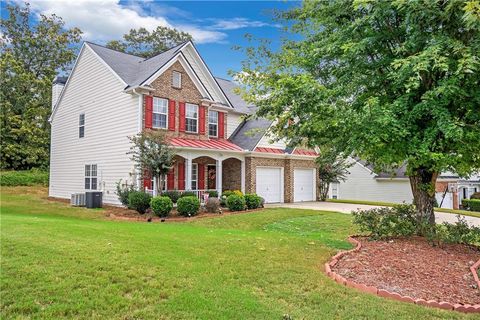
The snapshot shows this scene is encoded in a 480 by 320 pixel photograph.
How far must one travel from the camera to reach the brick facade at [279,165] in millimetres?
21938

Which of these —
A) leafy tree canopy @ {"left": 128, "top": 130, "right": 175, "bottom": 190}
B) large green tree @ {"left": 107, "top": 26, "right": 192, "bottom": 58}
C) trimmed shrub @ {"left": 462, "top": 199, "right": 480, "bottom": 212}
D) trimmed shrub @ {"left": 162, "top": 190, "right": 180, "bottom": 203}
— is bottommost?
trimmed shrub @ {"left": 462, "top": 199, "right": 480, "bottom": 212}

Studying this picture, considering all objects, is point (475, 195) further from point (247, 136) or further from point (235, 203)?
point (235, 203)

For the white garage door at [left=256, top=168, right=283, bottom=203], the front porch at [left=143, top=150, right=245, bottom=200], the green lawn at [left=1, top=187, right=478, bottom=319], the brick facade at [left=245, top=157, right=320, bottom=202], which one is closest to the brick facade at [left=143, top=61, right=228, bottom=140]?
the front porch at [left=143, top=150, right=245, bottom=200]

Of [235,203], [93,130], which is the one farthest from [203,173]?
[93,130]

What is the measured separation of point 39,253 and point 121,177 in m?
13.2

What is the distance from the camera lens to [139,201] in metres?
16.4

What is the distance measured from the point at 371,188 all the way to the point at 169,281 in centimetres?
3023

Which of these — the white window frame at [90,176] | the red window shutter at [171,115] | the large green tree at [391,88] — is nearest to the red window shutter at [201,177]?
the red window shutter at [171,115]

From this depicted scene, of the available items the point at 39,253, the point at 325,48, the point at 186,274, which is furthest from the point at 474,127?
the point at 39,253

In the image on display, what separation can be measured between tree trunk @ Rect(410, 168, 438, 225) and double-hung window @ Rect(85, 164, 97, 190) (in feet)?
57.5

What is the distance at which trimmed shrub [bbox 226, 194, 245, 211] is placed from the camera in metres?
17.9

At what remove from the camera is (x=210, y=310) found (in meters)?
4.41

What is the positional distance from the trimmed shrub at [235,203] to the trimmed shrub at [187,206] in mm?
2280

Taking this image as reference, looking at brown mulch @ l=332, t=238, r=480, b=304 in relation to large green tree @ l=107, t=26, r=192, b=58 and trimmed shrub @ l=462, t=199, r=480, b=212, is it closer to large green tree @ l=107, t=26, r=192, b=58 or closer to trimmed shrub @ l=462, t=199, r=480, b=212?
trimmed shrub @ l=462, t=199, r=480, b=212
